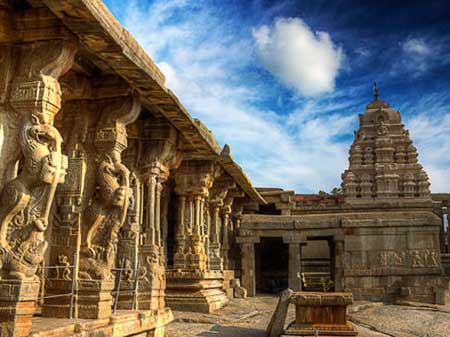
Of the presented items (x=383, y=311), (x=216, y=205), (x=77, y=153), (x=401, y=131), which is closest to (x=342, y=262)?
(x=383, y=311)

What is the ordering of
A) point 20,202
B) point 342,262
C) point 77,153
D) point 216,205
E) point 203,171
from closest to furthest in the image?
point 20,202 → point 77,153 → point 203,171 → point 216,205 → point 342,262

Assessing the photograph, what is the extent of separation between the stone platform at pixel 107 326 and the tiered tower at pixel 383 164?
28617mm

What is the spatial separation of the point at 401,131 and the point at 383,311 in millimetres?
27889

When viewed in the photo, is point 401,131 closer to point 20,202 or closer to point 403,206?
point 403,206

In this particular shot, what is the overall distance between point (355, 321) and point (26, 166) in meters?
8.58

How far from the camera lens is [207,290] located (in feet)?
41.1

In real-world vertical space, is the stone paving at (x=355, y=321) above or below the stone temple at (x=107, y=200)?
below

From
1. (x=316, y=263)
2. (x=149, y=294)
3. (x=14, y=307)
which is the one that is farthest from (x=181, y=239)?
(x=316, y=263)

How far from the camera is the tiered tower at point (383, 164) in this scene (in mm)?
35281

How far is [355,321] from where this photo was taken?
11062mm

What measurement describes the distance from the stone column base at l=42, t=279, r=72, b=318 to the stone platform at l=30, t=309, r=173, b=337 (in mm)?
151

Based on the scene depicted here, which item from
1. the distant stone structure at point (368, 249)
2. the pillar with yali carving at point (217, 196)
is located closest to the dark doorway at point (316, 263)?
the distant stone structure at point (368, 249)

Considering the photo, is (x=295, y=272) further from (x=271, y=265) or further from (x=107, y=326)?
(x=107, y=326)

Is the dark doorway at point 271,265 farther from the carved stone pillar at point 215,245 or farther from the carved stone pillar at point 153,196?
the carved stone pillar at point 153,196
